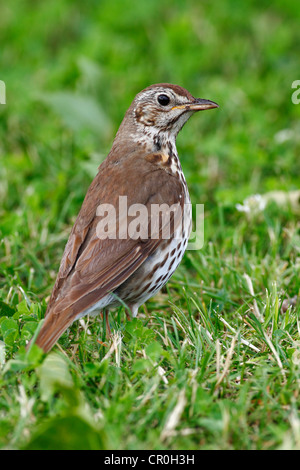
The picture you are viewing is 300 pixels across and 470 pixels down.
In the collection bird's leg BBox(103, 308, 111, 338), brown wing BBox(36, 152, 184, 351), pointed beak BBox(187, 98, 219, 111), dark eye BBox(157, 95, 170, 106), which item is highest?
dark eye BBox(157, 95, 170, 106)

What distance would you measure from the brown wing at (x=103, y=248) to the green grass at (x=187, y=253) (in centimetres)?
17

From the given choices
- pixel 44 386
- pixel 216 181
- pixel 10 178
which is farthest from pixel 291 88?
pixel 44 386

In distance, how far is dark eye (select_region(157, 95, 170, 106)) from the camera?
414 cm

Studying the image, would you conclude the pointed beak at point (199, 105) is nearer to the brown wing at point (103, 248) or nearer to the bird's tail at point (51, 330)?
the brown wing at point (103, 248)

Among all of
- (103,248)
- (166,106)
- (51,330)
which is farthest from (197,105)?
(51,330)

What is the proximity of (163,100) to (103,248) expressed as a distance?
3.65ft

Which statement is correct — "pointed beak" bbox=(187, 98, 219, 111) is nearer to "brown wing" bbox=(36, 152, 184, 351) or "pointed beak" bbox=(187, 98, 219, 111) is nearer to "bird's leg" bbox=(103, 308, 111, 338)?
"brown wing" bbox=(36, 152, 184, 351)

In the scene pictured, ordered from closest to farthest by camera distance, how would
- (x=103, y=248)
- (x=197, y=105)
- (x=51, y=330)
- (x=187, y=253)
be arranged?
(x=51, y=330) < (x=103, y=248) < (x=197, y=105) < (x=187, y=253)

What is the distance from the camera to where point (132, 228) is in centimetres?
363

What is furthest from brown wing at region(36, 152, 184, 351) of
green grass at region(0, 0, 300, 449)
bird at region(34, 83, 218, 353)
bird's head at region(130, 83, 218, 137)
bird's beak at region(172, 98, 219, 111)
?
bird's beak at region(172, 98, 219, 111)

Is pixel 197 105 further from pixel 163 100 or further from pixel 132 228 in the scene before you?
pixel 132 228

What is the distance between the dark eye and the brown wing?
0.39 metres

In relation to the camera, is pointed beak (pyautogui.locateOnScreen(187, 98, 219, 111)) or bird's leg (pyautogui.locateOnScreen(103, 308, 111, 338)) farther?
pointed beak (pyautogui.locateOnScreen(187, 98, 219, 111))

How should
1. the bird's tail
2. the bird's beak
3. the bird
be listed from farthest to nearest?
the bird's beak
the bird
the bird's tail
